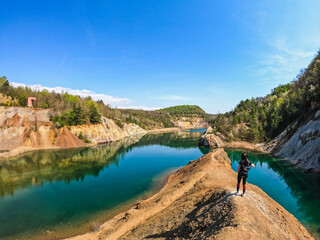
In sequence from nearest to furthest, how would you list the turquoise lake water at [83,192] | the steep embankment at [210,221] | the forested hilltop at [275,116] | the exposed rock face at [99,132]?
the steep embankment at [210,221], the turquoise lake water at [83,192], the forested hilltop at [275,116], the exposed rock face at [99,132]

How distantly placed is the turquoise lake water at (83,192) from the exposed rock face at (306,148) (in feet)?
A: 6.02

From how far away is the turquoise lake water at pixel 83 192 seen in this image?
15148mm

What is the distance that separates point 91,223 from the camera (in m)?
15.2

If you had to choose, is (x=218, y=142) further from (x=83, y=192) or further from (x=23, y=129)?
Answer: (x=23, y=129)

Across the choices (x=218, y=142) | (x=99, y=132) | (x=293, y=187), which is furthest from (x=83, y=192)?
(x=99, y=132)

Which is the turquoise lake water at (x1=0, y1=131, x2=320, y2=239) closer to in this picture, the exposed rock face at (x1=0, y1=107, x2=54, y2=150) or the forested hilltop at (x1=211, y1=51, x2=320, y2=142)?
the forested hilltop at (x1=211, y1=51, x2=320, y2=142)

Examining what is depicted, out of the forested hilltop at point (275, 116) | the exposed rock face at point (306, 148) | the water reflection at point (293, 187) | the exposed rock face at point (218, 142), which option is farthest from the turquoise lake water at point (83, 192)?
the exposed rock face at point (218, 142)

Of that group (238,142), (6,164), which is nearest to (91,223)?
(6,164)

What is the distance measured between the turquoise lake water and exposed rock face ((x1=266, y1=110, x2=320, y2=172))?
1834 millimetres

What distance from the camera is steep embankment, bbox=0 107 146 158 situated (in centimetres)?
5344

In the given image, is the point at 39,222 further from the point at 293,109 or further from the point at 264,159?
the point at 293,109

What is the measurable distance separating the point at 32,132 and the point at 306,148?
71646 millimetres

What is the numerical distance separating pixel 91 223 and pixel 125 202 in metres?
4.63

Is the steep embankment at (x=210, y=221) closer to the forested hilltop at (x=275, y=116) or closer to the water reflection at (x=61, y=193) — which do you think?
the water reflection at (x=61, y=193)
